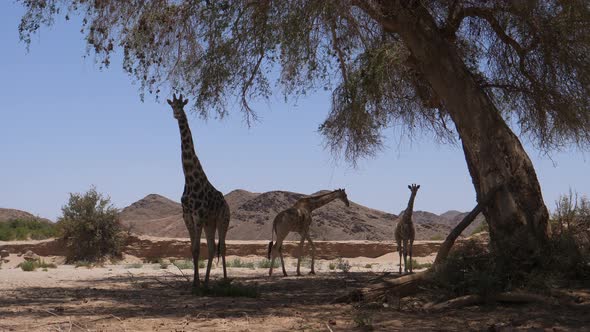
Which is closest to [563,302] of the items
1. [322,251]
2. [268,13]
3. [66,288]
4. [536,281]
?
[536,281]

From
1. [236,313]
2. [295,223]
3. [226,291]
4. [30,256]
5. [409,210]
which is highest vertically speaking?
[409,210]

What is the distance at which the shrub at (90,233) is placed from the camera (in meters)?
25.5

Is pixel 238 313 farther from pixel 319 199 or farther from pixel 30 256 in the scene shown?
pixel 30 256

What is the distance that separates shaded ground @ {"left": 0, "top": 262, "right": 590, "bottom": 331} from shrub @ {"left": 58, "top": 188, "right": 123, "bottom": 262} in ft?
40.9

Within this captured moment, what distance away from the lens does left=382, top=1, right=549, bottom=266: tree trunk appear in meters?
11.0

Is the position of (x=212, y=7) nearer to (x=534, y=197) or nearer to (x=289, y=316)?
(x=289, y=316)

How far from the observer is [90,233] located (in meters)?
25.8

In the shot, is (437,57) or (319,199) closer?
(437,57)

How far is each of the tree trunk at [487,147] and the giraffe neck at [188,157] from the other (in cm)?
434

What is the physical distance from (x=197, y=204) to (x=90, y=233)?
14.6 m

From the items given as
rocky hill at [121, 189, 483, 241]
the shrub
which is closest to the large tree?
the shrub

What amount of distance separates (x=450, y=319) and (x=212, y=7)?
6.22 metres

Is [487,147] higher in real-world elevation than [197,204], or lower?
higher

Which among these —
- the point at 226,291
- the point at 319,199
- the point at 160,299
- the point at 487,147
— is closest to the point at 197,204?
the point at 226,291
